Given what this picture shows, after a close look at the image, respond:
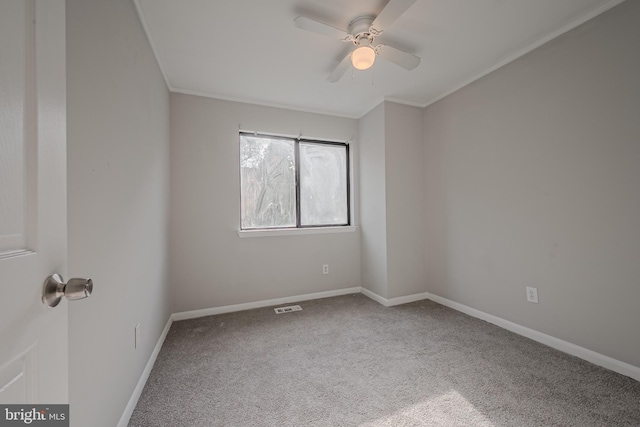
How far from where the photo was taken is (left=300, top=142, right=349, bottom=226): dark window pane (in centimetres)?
328

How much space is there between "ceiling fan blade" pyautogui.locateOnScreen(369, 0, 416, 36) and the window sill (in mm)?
2093

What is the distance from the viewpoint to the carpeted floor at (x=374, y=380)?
4.45 feet

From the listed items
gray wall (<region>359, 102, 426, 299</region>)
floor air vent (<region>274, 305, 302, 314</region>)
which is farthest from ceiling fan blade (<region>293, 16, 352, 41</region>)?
floor air vent (<region>274, 305, 302, 314</region>)

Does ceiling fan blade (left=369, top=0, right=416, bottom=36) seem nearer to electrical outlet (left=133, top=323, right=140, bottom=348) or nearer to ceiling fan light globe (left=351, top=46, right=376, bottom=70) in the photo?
ceiling fan light globe (left=351, top=46, right=376, bottom=70)

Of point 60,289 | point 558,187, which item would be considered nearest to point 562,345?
point 558,187

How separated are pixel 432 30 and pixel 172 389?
301cm

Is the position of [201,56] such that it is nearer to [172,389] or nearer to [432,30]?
[432,30]

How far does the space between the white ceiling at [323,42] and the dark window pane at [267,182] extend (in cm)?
56

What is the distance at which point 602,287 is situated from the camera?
173cm

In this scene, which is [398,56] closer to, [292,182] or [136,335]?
[292,182]

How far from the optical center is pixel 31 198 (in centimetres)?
50

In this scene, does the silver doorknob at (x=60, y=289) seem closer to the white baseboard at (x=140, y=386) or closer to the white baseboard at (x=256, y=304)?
the white baseboard at (x=140, y=386)

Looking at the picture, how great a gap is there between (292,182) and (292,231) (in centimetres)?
62

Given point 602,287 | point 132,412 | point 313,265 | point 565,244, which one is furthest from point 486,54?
point 132,412
